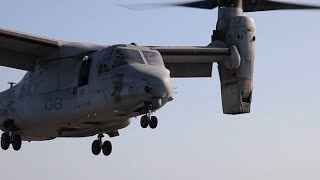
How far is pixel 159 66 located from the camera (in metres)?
20.7

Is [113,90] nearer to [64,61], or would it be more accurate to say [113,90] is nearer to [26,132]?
[64,61]

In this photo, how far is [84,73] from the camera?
21797mm

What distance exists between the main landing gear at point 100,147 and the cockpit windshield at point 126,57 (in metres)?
4.80

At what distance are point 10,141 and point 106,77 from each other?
17.4 ft

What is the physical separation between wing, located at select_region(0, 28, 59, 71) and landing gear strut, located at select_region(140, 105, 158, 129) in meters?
5.27

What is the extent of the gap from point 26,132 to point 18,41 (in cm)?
299

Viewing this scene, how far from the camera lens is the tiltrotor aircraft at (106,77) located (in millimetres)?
20125

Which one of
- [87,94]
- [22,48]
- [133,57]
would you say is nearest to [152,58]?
[133,57]

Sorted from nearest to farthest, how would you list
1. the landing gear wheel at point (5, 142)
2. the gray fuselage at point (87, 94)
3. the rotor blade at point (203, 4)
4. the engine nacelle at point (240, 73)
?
the gray fuselage at point (87, 94) → the landing gear wheel at point (5, 142) → the engine nacelle at point (240, 73) → the rotor blade at point (203, 4)

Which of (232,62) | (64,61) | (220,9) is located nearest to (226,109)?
(232,62)

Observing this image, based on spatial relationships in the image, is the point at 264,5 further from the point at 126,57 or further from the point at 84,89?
the point at 84,89

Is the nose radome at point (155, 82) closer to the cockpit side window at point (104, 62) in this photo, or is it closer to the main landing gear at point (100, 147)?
the cockpit side window at point (104, 62)

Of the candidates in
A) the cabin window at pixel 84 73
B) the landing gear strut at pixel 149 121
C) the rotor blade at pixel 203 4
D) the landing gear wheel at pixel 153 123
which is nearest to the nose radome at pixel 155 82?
the landing gear strut at pixel 149 121

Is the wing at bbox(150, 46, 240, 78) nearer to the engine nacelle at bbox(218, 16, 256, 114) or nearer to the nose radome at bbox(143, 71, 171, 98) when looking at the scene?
the engine nacelle at bbox(218, 16, 256, 114)
